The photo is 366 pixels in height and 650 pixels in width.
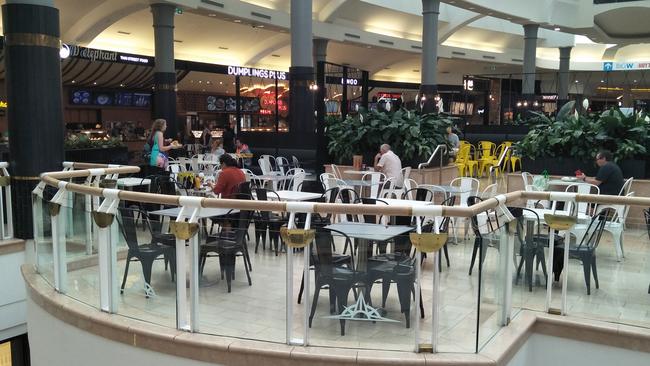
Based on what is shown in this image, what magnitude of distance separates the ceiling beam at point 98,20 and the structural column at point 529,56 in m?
15.0

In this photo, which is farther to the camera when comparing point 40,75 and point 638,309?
point 40,75

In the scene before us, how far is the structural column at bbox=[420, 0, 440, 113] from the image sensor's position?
1788 centimetres

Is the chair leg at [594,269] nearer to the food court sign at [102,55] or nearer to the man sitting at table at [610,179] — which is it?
the man sitting at table at [610,179]

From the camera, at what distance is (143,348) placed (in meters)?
4.06

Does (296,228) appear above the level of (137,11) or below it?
below

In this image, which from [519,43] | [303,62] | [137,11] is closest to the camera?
[303,62]

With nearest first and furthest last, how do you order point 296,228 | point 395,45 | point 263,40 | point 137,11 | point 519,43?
point 296,228, point 137,11, point 263,40, point 395,45, point 519,43

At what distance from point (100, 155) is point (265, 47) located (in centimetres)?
1156

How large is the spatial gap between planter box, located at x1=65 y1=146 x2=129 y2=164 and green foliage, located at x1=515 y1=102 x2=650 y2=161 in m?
8.82

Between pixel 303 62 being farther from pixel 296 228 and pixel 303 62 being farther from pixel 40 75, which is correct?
pixel 296 228

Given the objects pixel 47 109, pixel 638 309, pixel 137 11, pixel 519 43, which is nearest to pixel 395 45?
pixel 519 43

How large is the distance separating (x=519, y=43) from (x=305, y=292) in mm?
29390

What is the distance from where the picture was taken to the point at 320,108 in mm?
15164

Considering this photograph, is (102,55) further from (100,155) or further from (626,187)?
(626,187)
